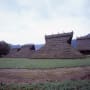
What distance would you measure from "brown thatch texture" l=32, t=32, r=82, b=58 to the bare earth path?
22.9ft

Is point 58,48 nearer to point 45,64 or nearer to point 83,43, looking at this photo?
point 83,43

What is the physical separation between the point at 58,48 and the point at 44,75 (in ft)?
32.7

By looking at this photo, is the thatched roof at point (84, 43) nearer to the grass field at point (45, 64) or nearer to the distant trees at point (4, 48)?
the grass field at point (45, 64)

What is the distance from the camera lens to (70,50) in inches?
670

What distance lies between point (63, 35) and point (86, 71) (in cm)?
1072

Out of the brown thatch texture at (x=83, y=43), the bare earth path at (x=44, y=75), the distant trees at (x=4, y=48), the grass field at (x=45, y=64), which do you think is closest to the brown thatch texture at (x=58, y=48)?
the brown thatch texture at (x=83, y=43)

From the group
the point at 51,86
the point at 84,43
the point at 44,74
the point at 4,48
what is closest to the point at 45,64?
the point at 44,74

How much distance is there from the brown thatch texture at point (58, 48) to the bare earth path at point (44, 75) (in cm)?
698

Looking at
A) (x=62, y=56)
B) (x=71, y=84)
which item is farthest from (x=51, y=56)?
(x=71, y=84)

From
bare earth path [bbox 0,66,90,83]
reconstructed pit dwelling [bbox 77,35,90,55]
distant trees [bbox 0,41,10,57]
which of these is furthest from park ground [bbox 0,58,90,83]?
distant trees [bbox 0,41,10,57]

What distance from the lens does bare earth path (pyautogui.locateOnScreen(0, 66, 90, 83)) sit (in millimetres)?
8492

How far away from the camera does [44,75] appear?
28.7 ft

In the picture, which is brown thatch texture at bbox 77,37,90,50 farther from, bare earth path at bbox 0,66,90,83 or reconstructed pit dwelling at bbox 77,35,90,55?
bare earth path at bbox 0,66,90,83

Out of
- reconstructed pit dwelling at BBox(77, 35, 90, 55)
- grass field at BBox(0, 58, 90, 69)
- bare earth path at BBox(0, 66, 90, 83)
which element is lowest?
bare earth path at BBox(0, 66, 90, 83)
